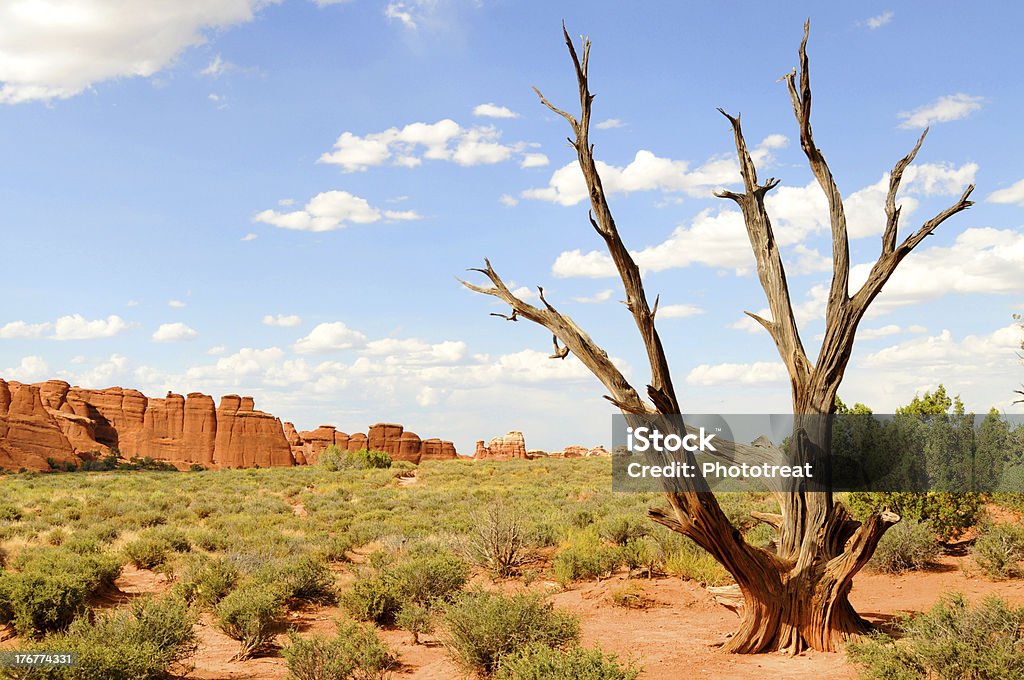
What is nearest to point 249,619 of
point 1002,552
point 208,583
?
point 208,583

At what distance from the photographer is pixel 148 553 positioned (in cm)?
1434

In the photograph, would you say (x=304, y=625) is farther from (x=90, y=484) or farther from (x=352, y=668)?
(x=90, y=484)

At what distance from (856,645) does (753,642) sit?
1068 mm

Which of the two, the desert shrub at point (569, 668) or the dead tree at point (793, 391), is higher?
the dead tree at point (793, 391)

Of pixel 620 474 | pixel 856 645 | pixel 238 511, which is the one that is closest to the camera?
pixel 856 645

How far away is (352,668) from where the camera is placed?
23.8 feet

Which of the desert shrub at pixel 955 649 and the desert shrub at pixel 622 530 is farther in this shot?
the desert shrub at pixel 622 530

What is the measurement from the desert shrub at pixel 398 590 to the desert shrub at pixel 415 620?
1.36 feet

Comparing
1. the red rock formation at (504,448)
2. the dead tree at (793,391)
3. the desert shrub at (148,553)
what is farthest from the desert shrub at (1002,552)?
the red rock formation at (504,448)

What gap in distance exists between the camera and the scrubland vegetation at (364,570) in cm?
723

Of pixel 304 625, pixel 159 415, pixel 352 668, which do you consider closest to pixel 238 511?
pixel 304 625

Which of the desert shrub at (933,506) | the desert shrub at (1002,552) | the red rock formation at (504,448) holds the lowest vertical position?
the red rock formation at (504,448)

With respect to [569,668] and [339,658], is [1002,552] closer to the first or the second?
[569,668]

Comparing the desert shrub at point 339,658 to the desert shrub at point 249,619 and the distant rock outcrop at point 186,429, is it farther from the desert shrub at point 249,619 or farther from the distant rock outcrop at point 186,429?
the distant rock outcrop at point 186,429
